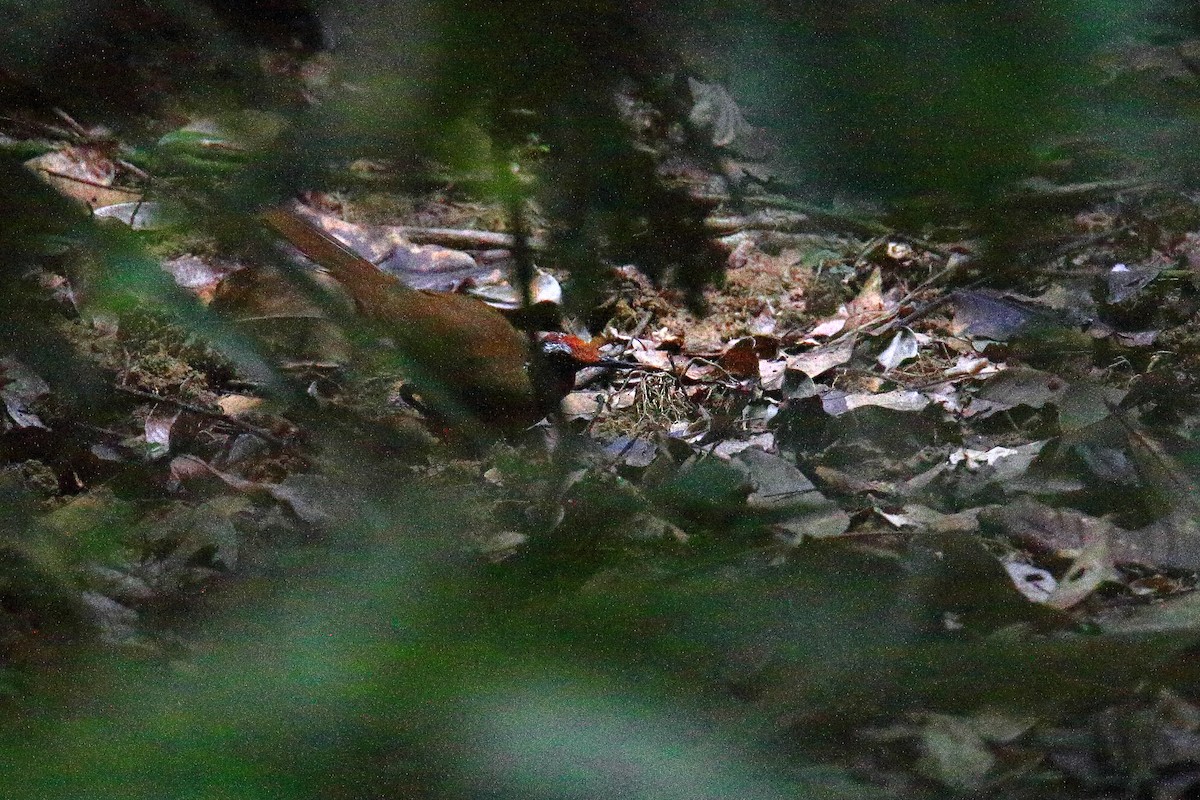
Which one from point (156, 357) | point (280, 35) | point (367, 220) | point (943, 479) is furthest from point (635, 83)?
point (156, 357)

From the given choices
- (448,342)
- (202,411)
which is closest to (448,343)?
(448,342)

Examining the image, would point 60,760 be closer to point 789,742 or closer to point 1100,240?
point 789,742

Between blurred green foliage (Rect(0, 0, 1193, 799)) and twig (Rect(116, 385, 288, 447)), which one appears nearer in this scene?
blurred green foliage (Rect(0, 0, 1193, 799))

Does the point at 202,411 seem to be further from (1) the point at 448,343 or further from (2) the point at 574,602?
(2) the point at 574,602

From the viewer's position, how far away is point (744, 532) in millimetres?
451

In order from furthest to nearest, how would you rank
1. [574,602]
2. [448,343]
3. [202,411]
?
[202,411]
[448,343]
[574,602]

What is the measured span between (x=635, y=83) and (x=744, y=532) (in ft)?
0.66

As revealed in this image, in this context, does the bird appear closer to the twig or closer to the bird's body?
the bird's body

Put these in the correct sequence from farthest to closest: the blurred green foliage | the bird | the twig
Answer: the twig < the bird < the blurred green foliage

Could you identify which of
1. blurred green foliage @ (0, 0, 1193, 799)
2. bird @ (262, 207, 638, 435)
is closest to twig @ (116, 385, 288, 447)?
bird @ (262, 207, 638, 435)

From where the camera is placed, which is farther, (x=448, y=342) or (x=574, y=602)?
(x=448, y=342)

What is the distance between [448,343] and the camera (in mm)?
680

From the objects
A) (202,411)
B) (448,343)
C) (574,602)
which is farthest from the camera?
(202,411)

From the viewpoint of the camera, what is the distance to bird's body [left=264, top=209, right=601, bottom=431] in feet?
1.91
